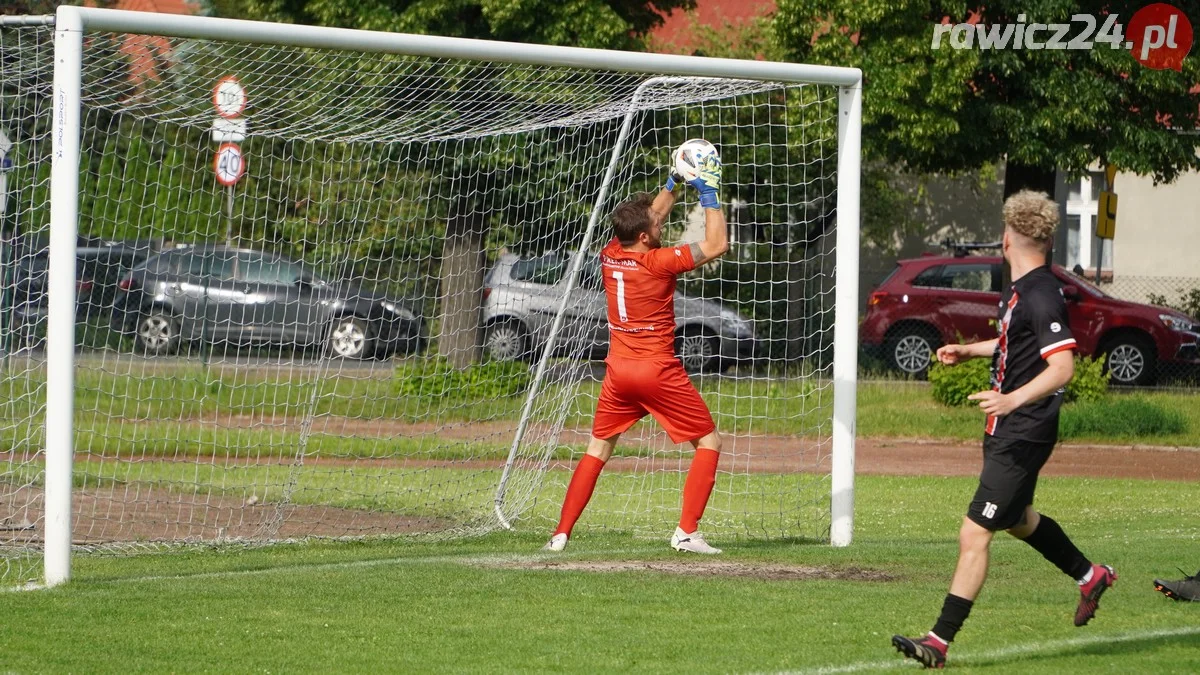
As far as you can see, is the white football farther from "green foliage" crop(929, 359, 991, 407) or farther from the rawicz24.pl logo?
the rawicz24.pl logo

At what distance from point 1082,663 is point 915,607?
1.28 meters

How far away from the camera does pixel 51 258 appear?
7227 mm

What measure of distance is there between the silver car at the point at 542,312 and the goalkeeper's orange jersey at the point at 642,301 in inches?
86.6

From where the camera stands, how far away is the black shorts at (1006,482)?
564cm

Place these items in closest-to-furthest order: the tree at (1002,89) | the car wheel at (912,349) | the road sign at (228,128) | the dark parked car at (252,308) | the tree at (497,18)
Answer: the road sign at (228,128) → the dark parked car at (252,308) → the tree at (1002,89) → the tree at (497,18) → the car wheel at (912,349)

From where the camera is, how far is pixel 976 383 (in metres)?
18.5

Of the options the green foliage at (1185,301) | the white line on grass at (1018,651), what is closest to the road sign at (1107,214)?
the green foliage at (1185,301)

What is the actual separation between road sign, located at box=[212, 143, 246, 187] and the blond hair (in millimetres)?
8663

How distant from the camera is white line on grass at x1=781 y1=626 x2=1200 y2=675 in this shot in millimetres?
5648

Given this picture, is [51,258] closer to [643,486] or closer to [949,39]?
[643,486]

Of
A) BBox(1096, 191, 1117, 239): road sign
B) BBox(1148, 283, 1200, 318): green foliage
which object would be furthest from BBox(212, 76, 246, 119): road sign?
BBox(1148, 283, 1200, 318): green foliage

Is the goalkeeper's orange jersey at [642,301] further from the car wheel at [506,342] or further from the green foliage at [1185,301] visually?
the green foliage at [1185,301]

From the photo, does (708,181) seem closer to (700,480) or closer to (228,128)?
(700,480)

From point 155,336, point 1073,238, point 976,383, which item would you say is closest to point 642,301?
point 155,336
